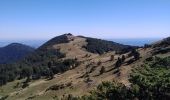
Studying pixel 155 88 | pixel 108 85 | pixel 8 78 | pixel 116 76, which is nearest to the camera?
pixel 155 88

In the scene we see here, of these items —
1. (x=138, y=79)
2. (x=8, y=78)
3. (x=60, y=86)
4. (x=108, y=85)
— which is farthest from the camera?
(x=8, y=78)

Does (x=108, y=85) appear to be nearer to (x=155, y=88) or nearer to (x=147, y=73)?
(x=147, y=73)

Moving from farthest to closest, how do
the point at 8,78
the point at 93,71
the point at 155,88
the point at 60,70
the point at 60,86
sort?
the point at 8,78
the point at 60,70
the point at 93,71
the point at 60,86
the point at 155,88

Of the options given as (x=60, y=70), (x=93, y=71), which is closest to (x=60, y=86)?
(x=93, y=71)

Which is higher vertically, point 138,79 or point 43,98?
point 138,79

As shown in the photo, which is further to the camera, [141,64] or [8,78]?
[8,78]

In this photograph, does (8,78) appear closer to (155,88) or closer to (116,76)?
(116,76)

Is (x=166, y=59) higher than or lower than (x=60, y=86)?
higher

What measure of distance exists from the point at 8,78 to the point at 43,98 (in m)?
96.1

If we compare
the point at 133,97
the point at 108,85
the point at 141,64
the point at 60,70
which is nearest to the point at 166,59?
the point at 141,64

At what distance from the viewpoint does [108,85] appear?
82.6 meters

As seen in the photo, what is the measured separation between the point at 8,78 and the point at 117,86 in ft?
395

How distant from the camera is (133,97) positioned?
70.6 meters

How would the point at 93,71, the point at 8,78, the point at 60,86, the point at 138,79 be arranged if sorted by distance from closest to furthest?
the point at 138,79 < the point at 60,86 < the point at 93,71 < the point at 8,78
